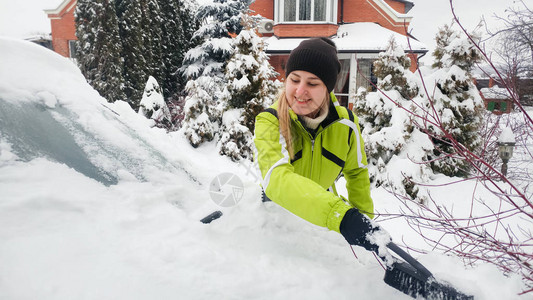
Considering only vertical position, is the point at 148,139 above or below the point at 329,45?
below

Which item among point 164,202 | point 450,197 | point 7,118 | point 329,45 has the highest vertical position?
point 329,45

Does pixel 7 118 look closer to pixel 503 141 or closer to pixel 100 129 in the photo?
pixel 100 129

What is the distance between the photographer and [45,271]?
2.79 ft

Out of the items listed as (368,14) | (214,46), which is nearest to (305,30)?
(368,14)

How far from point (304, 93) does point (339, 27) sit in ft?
45.5

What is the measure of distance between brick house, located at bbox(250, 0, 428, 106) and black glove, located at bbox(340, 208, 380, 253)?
1137 centimetres

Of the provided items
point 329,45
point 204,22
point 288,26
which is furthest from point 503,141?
point 204,22

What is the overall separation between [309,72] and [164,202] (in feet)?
3.44

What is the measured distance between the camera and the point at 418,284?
1.06 m

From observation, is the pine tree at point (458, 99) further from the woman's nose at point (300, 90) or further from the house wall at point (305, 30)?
the house wall at point (305, 30)

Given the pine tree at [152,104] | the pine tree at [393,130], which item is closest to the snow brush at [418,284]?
the pine tree at [393,130]

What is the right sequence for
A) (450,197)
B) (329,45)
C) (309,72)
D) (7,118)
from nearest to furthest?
(7,118), (309,72), (329,45), (450,197)

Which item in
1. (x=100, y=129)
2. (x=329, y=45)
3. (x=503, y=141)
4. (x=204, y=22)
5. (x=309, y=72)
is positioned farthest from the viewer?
(x=204, y=22)

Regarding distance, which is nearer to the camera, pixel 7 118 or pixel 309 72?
pixel 7 118
